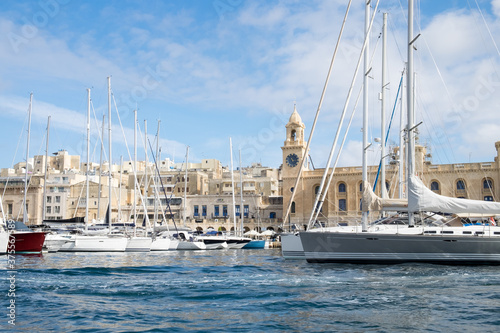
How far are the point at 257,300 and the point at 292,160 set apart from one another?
5198 cm

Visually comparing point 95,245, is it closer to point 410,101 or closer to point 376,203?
point 376,203

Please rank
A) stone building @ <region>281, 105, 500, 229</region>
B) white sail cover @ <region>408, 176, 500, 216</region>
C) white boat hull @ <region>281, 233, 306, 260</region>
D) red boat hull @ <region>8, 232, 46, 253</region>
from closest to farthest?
1. white sail cover @ <region>408, 176, 500, 216</region>
2. white boat hull @ <region>281, 233, 306, 260</region>
3. red boat hull @ <region>8, 232, 46, 253</region>
4. stone building @ <region>281, 105, 500, 229</region>

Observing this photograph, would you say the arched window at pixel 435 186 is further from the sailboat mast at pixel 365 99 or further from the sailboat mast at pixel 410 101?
the sailboat mast at pixel 410 101

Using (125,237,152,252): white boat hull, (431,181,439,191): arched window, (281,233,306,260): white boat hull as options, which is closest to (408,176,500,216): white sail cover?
(281,233,306,260): white boat hull

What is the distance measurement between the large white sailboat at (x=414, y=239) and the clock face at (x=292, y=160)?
4139cm

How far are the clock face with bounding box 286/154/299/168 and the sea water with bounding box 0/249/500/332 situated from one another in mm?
44759

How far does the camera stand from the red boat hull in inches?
1194

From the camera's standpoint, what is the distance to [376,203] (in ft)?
79.6

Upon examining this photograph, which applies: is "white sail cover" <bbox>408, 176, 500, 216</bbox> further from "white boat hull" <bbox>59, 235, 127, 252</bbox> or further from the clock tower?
the clock tower

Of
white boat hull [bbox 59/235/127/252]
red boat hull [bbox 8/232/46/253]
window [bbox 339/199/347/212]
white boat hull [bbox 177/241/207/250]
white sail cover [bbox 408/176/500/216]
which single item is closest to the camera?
white sail cover [bbox 408/176/500/216]

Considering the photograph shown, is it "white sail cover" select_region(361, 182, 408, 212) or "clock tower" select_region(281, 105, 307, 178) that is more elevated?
"clock tower" select_region(281, 105, 307, 178)

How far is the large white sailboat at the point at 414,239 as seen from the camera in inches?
845

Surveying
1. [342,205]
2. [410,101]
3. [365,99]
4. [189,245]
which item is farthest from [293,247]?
[342,205]

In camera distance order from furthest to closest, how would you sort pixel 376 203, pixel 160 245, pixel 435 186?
1. pixel 435 186
2. pixel 160 245
3. pixel 376 203
